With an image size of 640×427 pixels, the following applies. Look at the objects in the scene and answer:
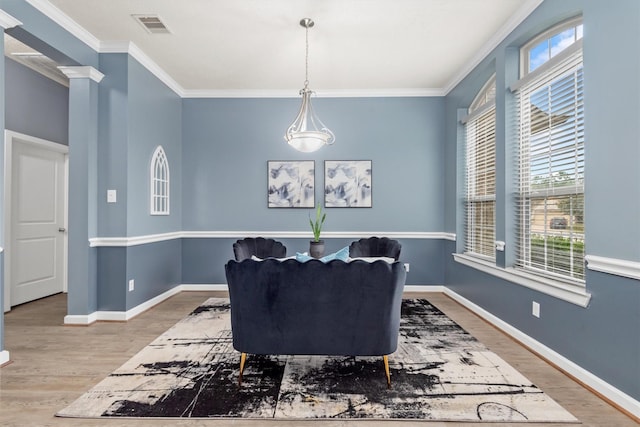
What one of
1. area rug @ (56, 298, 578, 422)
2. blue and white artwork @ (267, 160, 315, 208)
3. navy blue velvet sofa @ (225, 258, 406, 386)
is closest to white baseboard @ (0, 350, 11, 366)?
area rug @ (56, 298, 578, 422)

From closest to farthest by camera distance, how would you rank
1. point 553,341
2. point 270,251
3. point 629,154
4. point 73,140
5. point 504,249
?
point 629,154 < point 553,341 < point 504,249 < point 73,140 < point 270,251

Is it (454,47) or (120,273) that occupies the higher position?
(454,47)

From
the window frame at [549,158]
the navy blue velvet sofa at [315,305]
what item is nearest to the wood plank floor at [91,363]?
the navy blue velvet sofa at [315,305]

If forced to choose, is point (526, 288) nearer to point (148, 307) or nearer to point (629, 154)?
point (629, 154)

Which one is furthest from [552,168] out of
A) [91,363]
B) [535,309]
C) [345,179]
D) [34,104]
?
[34,104]

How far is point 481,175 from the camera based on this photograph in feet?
13.4

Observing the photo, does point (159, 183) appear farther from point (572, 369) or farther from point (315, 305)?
point (572, 369)

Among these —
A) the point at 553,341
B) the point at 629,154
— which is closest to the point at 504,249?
the point at 553,341

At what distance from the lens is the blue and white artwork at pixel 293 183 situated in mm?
5000

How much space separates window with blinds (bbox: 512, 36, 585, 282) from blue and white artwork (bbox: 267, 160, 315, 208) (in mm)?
2606

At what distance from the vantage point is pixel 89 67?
3.50 meters

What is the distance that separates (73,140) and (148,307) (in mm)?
1908

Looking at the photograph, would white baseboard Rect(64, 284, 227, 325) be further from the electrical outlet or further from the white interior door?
the electrical outlet

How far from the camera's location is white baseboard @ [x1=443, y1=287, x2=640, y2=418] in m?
1.97
